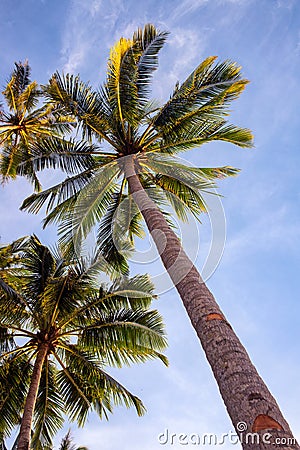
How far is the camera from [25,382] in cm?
1069

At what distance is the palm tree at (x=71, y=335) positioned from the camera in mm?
10094

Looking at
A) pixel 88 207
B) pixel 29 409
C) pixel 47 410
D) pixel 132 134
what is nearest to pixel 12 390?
pixel 47 410

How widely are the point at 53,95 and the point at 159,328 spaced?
6.57 meters

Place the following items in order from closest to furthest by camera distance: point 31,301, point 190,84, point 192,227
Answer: point 190,84 → point 31,301 → point 192,227

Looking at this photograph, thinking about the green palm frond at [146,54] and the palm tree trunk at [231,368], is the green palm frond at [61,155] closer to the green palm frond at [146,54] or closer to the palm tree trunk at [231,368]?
the green palm frond at [146,54]

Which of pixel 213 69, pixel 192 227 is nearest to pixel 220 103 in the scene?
pixel 213 69

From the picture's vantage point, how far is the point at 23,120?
13219 mm

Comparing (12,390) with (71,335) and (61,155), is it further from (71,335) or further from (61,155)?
(61,155)

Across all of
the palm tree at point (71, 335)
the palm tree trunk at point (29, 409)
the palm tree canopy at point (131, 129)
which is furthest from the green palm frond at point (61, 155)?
the palm tree trunk at point (29, 409)

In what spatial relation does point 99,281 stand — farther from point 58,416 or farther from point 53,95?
point 53,95

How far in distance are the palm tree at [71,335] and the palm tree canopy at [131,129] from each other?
142cm

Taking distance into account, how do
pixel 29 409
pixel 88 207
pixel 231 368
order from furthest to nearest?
pixel 88 207 → pixel 29 409 → pixel 231 368

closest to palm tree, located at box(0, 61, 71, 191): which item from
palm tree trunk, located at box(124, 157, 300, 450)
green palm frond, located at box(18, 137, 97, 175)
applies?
green palm frond, located at box(18, 137, 97, 175)

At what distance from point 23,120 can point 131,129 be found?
4867mm
